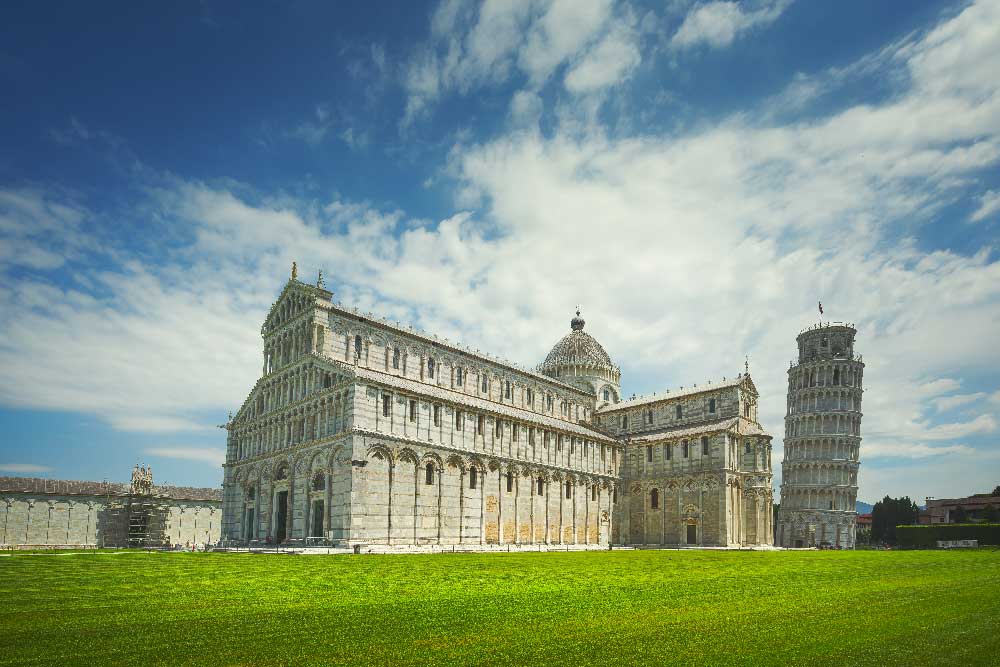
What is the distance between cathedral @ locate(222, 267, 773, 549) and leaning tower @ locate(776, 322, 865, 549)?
23551mm

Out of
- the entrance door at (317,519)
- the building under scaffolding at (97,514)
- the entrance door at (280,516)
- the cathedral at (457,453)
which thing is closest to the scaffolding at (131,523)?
the building under scaffolding at (97,514)

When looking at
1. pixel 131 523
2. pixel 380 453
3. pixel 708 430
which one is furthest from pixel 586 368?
pixel 131 523

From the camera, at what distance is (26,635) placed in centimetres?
1133

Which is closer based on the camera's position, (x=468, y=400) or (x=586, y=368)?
(x=468, y=400)

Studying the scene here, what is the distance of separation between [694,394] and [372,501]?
39.6m

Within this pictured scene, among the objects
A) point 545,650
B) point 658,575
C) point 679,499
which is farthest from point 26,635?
point 679,499

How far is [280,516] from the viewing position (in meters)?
54.1

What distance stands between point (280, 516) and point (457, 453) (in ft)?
48.3

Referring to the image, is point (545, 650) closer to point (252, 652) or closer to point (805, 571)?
point (252, 652)

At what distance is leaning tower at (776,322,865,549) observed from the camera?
8756cm

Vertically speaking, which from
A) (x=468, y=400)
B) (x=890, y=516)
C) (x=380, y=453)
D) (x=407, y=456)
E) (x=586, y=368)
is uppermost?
(x=586, y=368)

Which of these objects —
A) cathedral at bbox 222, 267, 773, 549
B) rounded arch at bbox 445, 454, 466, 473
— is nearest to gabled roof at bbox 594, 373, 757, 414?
cathedral at bbox 222, 267, 773, 549

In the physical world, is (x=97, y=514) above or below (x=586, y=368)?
below

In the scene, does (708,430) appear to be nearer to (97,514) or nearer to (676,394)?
(676,394)
